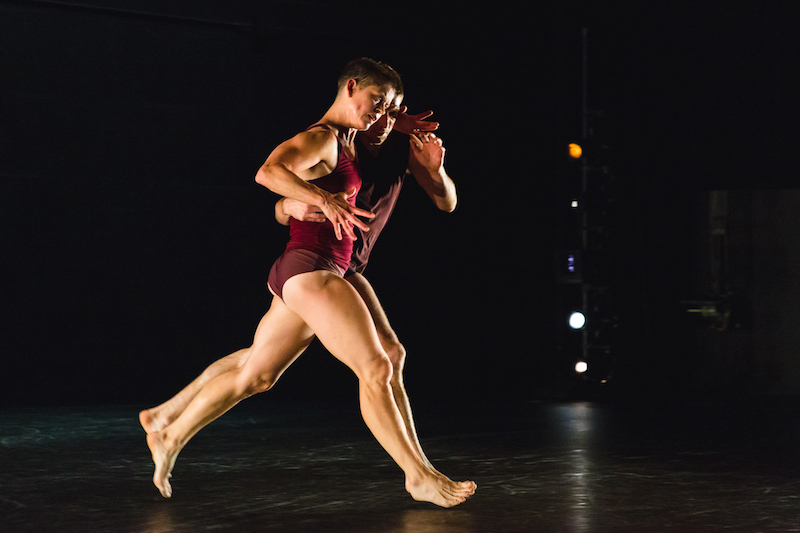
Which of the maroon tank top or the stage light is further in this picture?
the stage light

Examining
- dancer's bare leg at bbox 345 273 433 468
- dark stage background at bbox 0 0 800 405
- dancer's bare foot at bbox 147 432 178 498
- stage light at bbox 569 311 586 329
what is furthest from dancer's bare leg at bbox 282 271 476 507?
stage light at bbox 569 311 586 329

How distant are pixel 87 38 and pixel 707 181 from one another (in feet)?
17.1

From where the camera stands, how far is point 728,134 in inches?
329

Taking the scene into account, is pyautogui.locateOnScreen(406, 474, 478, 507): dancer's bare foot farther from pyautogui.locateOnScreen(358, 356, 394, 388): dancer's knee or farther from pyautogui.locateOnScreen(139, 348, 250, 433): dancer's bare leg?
pyautogui.locateOnScreen(139, 348, 250, 433): dancer's bare leg

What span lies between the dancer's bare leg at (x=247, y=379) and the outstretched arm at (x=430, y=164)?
2.46 ft

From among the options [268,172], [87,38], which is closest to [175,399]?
[268,172]

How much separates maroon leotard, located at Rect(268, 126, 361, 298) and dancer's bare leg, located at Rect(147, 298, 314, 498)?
12 centimetres

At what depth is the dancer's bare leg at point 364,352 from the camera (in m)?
3.30

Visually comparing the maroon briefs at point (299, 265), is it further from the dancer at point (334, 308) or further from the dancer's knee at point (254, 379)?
the dancer's knee at point (254, 379)

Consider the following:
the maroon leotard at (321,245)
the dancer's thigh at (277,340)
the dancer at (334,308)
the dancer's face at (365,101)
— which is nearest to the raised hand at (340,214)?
the dancer at (334,308)

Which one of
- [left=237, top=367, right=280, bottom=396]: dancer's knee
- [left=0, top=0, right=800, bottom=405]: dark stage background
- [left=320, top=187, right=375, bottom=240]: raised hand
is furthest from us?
[left=0, top=0, right=800, bottom=405]: dark stage background

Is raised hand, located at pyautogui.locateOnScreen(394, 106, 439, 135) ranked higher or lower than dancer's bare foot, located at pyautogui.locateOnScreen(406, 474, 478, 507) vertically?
higher

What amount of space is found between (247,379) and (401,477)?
1.05m

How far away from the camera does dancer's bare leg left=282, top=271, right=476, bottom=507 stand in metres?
3.30
